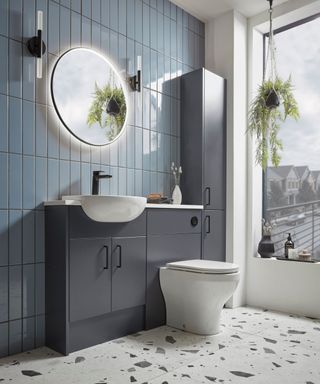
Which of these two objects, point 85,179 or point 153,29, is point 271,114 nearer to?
point 153,29

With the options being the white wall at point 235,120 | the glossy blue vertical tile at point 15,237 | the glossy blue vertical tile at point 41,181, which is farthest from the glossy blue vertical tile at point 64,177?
the white wall at point 235,120

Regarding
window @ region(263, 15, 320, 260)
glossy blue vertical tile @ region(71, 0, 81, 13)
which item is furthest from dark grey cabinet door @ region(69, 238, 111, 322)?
window @ region(263, 15, 320, 260)

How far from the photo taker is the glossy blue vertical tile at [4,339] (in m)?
2.13

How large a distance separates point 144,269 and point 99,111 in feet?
3.84

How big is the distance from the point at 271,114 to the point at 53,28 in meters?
1.93

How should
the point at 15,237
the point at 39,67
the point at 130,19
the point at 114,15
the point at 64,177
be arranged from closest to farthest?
1. the point at 15,237
2. the point at 39,67
3. the point at 64,177
4. the point at 114,15
5. the point at 130,19

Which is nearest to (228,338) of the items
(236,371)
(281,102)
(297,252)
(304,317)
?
(236,371)

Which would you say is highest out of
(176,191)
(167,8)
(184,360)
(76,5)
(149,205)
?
(167,8)

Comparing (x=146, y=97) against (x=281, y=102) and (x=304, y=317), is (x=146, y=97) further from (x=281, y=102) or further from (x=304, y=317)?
(x=304, y=317)

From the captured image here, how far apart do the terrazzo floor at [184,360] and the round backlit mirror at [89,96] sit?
4.53ft

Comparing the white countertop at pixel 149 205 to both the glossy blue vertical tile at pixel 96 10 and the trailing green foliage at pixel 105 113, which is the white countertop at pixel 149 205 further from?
the glossy blue vertical tile at pixel 96 10

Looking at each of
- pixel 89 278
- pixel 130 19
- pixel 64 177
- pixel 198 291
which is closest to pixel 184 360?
pixel 198 291

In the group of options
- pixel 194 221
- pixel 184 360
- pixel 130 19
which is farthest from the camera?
pixel 194 221

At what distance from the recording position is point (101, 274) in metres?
2.33
